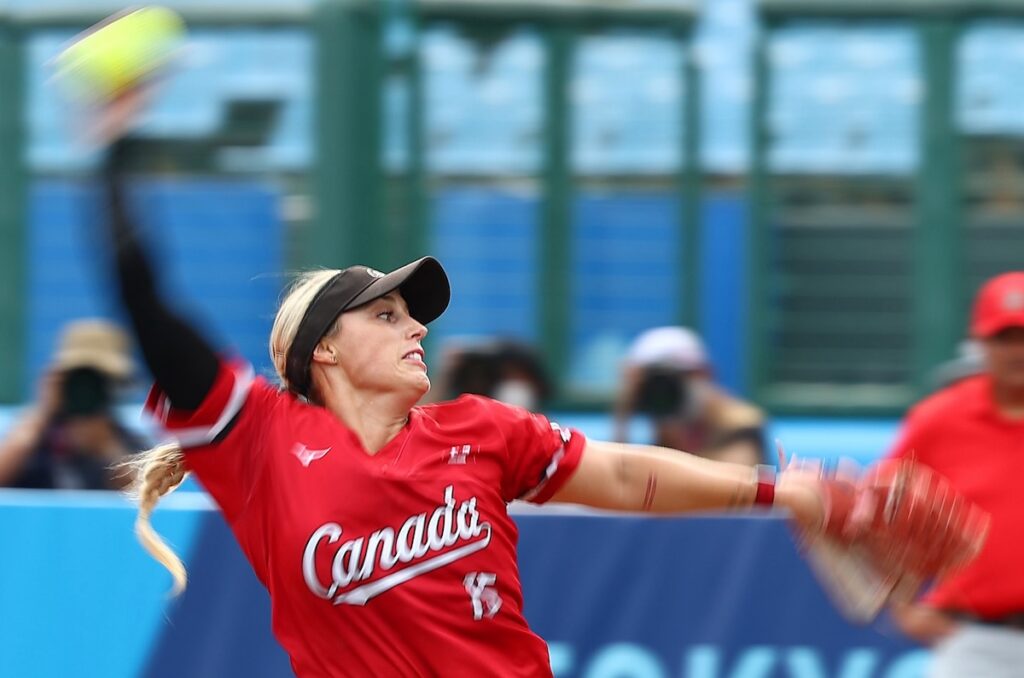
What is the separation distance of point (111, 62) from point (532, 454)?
1072 millimetres

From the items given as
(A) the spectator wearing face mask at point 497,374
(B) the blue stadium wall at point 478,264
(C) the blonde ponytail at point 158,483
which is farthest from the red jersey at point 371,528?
(B) the blue stadium wall at point 478,264

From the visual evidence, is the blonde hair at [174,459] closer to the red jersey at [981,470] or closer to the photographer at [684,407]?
the red jersey at [981,470]

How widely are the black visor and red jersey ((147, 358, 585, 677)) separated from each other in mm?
96

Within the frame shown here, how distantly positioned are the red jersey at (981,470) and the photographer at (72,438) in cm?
275

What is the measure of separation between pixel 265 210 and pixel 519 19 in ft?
5.13

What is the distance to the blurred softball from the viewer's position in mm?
2953

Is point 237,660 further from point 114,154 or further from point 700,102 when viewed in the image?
point 700,102

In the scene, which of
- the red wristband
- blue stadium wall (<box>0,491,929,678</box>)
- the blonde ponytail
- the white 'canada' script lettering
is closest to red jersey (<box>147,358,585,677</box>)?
the white 'canada' script lettering

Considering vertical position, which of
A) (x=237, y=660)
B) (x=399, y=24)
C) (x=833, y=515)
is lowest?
(x=237, y=660)

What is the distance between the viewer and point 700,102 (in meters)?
7.95

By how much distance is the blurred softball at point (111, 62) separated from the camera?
2953mm

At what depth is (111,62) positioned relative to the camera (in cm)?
296

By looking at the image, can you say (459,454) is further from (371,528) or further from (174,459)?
(174,459)

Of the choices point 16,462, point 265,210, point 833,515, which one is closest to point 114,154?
point 833,515
